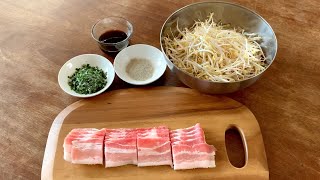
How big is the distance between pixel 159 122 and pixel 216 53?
465 millimetres

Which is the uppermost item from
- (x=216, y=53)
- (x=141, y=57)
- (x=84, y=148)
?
(x=216, y=53)

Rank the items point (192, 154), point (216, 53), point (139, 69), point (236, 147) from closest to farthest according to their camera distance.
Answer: point (192, 154)
point (236, 147)
point (216, 53)
point (139, 69)

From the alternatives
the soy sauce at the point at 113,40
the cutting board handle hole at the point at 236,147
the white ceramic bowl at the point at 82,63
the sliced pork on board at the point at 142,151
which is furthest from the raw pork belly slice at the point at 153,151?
the soy sauce at the point at 113,40

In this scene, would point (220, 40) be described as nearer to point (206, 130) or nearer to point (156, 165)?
point (206, 130)

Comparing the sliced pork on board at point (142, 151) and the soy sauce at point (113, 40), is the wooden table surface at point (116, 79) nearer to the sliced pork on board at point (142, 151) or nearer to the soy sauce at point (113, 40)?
the soy sauce at point (113, 40)

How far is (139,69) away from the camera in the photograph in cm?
176

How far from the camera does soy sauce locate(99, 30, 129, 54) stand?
1786mm

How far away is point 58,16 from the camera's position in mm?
2033

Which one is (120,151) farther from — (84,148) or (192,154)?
(192,154)

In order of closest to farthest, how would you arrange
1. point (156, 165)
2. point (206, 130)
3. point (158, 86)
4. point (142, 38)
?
point (156, 165) → point (206, 130) → point (158, 86) → point (142, 38)

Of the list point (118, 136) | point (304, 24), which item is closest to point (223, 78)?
point (118, 136)

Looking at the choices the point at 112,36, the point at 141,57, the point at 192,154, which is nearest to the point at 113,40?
the point at 112,36

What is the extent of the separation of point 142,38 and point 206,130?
705 millimetres

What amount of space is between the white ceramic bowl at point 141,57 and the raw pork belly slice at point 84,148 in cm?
39
